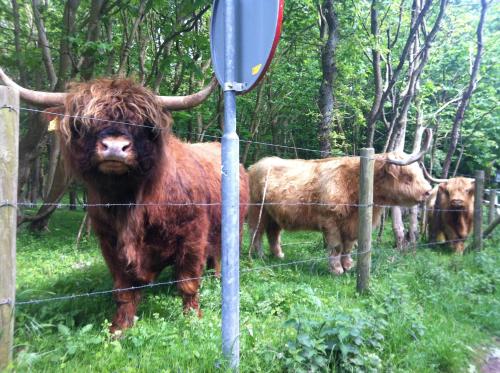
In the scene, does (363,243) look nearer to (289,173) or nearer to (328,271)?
(328,271)

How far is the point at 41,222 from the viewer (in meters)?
10.1

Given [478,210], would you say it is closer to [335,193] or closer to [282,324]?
[335,193]

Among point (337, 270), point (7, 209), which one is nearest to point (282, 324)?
point (7, 209)

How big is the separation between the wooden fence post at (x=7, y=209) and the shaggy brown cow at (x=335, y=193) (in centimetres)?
396

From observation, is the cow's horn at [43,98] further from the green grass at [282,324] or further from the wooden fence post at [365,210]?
the wooden fence post at [365,210]

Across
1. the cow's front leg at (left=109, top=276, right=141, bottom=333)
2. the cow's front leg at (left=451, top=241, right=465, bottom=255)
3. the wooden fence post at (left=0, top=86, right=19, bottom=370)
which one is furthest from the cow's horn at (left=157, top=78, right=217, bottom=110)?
the cow's front leg at (left=451, top=241, right=465, bottom=255)

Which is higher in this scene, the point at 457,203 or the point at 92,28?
the point at 92,28

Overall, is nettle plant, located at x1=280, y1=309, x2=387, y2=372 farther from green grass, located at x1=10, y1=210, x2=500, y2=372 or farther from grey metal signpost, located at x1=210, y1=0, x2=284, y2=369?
grey metal signpost, located at x1=210, y1=0, x2=284, y2=369

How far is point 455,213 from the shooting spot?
9070 millimetres

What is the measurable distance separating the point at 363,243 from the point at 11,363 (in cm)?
336

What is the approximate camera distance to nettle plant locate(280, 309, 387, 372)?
8.89 ft

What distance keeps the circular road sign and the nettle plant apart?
5.46 ft

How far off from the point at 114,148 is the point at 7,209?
757 millimetres

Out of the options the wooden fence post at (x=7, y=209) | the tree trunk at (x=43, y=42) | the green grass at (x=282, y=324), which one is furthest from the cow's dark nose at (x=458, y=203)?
the wooden fence post at (x=7, y=209)
